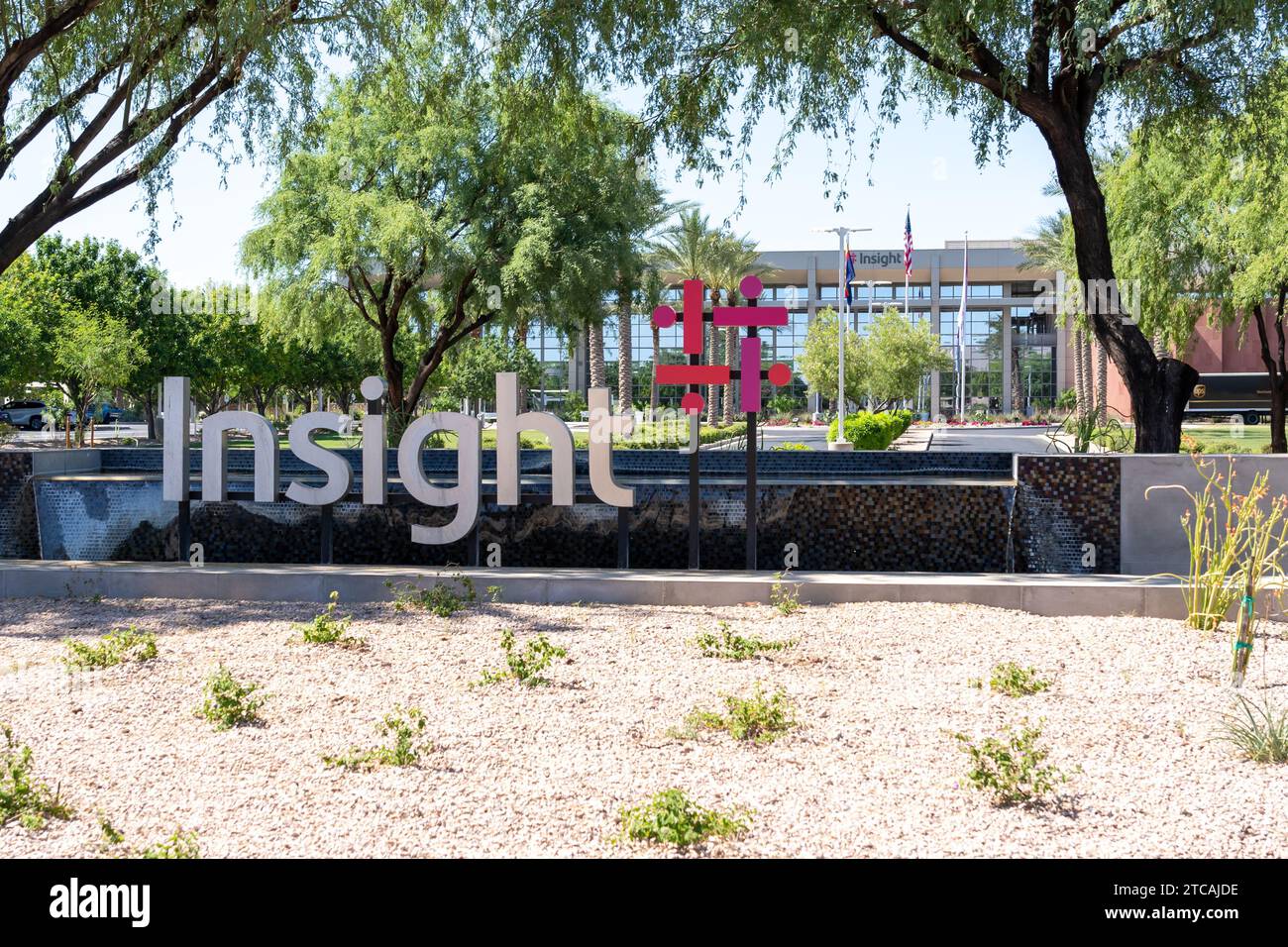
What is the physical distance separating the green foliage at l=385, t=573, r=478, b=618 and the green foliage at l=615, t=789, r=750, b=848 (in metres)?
4.58

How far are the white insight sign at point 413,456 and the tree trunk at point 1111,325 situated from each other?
5640 millimetres

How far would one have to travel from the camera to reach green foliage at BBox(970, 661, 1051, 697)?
614 cm

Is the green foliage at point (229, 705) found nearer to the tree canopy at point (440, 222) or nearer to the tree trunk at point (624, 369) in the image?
the tree canopy at point (440, 222)

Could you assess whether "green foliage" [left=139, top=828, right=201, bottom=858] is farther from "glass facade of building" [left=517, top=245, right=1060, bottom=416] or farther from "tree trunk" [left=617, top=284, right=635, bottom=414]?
"glass facade of building" [left=517, top=245, right=1060, bottom=416]

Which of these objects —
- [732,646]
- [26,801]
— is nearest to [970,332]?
[732,646]

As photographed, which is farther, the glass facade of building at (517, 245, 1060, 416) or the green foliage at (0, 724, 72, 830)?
the glass facade of building at (517, 245, 1060, 416)

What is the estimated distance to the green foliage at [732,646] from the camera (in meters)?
7.10

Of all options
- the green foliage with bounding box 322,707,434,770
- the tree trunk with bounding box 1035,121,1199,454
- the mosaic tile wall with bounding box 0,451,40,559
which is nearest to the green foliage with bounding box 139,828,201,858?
the green foliage with bounding box 322,707,434,770

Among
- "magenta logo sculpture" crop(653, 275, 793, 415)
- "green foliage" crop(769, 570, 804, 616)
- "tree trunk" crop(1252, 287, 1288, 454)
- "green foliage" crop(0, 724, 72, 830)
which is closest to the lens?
"green foliage" crop(0, 724, 72, 830)

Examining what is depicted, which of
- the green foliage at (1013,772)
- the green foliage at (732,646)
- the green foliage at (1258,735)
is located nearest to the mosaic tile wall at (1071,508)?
the green foliage at (732,646)

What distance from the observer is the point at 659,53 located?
509 inches
